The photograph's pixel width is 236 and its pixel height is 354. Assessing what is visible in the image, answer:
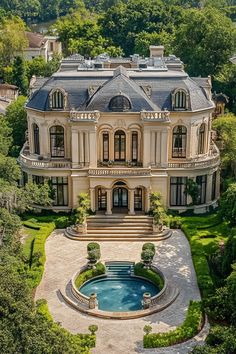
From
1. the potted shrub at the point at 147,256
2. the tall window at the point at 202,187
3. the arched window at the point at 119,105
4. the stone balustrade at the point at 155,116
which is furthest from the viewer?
the tall window at the point at 202,187

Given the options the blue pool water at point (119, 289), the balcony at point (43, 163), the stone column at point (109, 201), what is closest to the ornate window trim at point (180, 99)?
the stone column at point (109, 201)

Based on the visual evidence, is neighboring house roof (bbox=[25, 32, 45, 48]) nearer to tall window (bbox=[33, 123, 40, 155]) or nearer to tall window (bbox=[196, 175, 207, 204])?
tall window (bbox=[33, 123, 40, 155])

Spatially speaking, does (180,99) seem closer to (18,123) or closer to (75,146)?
(75,146)

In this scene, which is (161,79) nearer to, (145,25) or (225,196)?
(225,196)

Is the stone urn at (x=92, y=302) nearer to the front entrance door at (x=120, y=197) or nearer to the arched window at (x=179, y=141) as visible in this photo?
the front entrance door at (x=120, y=197)

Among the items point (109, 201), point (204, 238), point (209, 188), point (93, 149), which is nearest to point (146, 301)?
point (204, 238)

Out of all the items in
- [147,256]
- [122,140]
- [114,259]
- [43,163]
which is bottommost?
[114,259]

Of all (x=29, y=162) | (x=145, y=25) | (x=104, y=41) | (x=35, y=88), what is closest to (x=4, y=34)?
(x=104, y=41)
